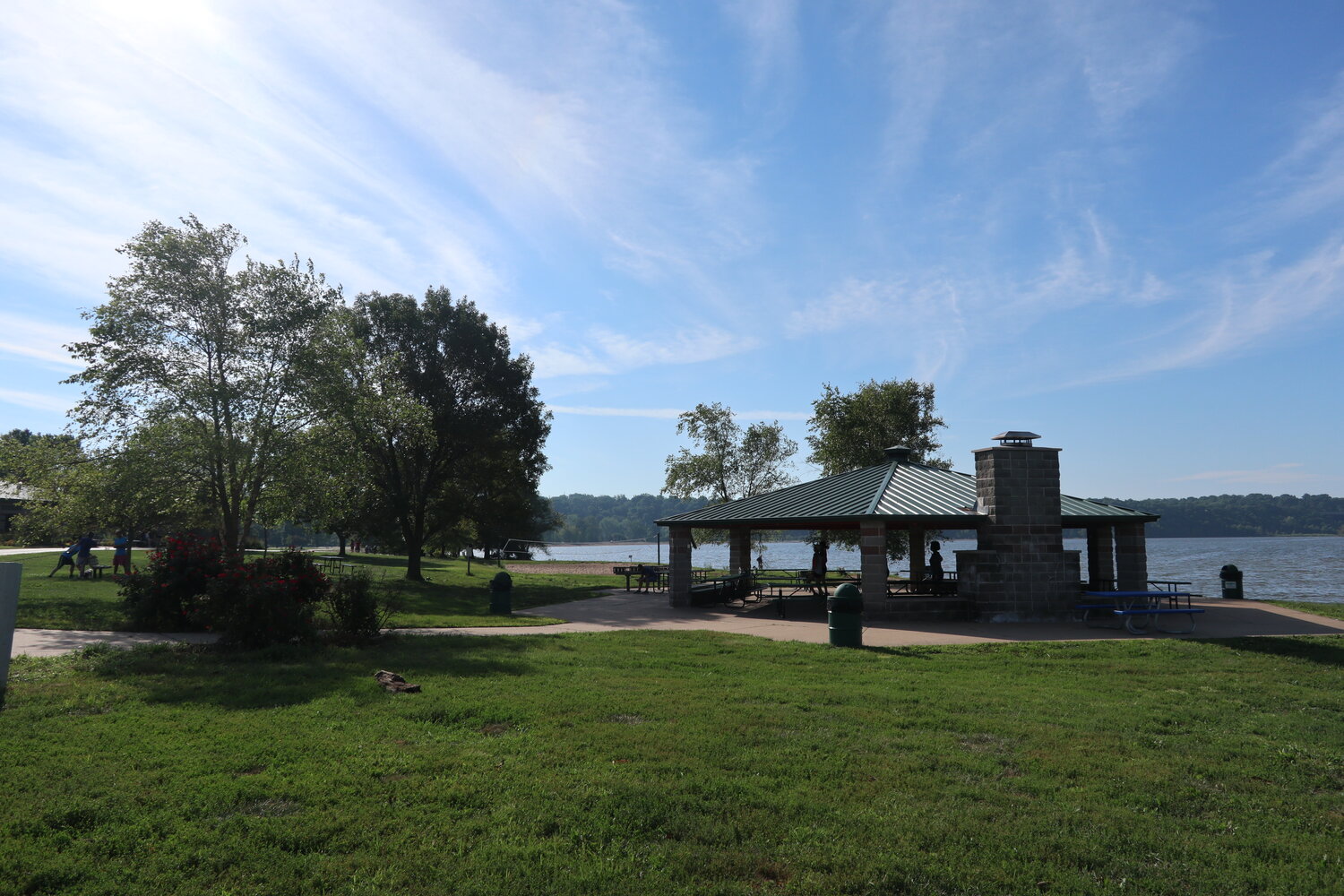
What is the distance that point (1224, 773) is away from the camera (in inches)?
226

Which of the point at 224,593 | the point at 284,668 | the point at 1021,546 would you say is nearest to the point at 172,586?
the point at 224,593

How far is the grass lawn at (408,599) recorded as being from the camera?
1366 centimetres

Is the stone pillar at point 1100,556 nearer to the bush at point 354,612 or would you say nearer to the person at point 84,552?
the bush at point 354,612

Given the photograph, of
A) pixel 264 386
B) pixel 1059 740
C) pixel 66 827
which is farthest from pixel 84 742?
pixel 264 386

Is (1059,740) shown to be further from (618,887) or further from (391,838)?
(391,838)

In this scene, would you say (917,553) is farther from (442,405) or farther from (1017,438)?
(442,405)

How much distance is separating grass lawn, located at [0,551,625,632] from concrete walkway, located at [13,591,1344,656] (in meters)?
0.90

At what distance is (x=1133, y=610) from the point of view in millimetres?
14727

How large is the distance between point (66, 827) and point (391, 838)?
1891 millimetres

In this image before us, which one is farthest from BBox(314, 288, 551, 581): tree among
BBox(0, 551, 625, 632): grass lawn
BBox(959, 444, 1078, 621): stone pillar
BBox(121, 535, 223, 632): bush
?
BBox(959, 444, 1078, 621): stone pillar

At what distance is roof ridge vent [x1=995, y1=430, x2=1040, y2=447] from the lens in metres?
16.7

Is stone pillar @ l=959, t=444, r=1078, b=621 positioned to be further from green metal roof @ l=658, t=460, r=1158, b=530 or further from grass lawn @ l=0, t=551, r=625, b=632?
grass lawn @ l=0, t=551, r=625, b=632

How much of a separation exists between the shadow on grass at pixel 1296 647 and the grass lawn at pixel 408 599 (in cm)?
1194

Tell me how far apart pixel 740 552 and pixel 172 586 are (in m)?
16.2
